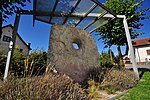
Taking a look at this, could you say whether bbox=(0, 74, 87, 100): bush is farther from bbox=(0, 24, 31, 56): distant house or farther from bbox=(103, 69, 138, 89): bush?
bbox=(0, 24, 31, 56): distant house

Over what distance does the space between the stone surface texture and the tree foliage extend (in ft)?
16.7

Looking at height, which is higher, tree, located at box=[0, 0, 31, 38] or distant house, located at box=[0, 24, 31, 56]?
distant house, located at box=[0, 24, 31, 56]

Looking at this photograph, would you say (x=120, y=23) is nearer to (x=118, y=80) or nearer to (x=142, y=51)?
(x=118, y=80)

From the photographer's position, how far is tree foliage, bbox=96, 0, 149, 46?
10.8 m

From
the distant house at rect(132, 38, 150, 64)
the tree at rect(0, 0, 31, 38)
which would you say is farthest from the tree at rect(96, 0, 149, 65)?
the distant house at rect(132, 38, 150, 64)

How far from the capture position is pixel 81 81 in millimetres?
5180

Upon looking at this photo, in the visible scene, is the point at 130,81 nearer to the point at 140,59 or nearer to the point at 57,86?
the point at 57,86

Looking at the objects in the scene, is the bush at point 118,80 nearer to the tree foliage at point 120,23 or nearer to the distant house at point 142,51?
the tree foliage at point 120,23

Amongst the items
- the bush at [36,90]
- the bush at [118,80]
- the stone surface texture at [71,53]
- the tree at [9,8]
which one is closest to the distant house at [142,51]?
the stone surface texture at [71,53]

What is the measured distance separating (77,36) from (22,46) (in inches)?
817

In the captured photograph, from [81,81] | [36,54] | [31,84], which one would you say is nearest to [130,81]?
[81,81]

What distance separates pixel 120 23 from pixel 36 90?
31.5ft

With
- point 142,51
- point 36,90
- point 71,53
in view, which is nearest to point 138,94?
point 71,53

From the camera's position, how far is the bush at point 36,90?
2207 millimetres
